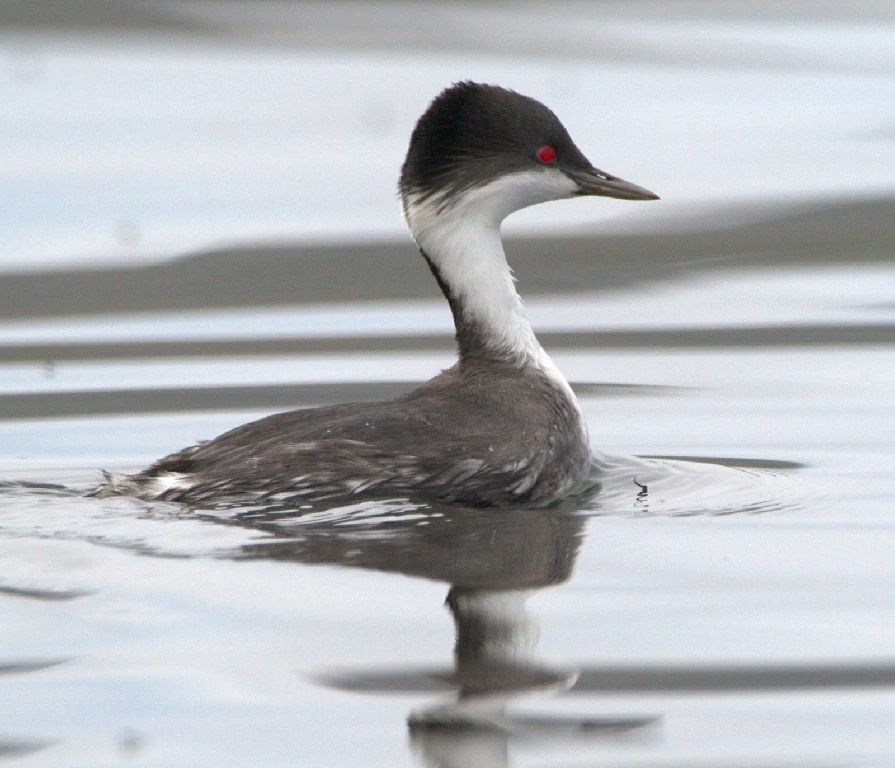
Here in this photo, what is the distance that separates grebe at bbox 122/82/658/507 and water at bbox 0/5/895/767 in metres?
0.12

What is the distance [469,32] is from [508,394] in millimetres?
8344

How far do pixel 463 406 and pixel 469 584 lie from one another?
41.6 inches

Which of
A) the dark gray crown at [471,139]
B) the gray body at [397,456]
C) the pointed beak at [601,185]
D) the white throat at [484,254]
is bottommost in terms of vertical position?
the gray body at [397,456]

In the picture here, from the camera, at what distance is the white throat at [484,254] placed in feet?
22.3

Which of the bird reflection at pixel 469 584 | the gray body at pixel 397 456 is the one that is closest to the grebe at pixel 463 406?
the gray body at pixel 397 456

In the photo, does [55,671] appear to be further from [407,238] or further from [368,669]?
[407,238]

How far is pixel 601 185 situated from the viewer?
6938mm

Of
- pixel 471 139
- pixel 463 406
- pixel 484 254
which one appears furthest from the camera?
pixel 484 254

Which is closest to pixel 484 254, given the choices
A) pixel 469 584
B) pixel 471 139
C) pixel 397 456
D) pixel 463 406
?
pixel 471 139

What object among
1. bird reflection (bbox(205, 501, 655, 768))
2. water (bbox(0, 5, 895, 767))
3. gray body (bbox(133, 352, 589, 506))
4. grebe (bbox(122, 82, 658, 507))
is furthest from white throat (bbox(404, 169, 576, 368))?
bird reflection (bbox(205, 501, 655, 768))

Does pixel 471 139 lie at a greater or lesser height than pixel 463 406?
greater

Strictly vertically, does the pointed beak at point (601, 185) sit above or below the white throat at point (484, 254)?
above

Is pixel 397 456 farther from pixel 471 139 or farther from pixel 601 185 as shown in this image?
pixel 601 185

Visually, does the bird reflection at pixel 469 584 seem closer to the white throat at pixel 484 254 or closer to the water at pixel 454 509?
the water at pixel 454 509
